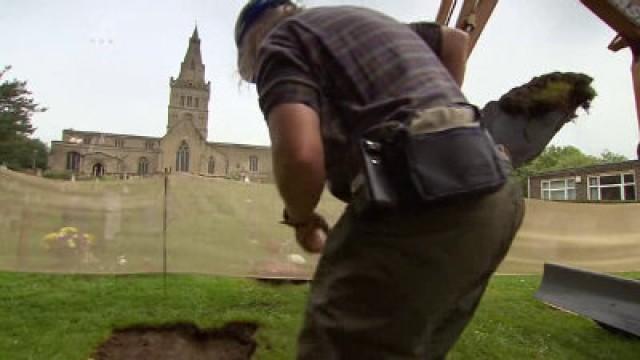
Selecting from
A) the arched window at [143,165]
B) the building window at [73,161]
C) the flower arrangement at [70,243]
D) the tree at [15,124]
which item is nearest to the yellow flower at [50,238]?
the flower arrangement at [70,243]

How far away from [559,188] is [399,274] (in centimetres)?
4135

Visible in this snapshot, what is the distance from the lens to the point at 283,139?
1292mm

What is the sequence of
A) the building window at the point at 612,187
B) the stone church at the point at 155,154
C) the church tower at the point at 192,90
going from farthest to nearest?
the church tower at the point at 192,90 < the stone church at the point at 155,154 < the building window at the point at 612,187

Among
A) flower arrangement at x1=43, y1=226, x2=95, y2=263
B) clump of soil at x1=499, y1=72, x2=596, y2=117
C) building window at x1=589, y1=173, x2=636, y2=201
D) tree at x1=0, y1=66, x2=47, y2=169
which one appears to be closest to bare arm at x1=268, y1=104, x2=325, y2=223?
clump of soil at x1=499, y1=72, x2=596, y2=117

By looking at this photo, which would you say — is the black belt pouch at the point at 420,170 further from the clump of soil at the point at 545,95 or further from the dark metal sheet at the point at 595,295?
the dark metal sheet at the point at 595,295

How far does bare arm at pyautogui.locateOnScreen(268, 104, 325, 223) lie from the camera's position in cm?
128

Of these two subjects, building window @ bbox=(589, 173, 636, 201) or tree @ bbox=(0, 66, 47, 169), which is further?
tree @ bbox=(0, 66, 47, 169)

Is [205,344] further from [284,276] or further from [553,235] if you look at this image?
[553,235]

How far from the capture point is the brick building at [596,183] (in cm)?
3316

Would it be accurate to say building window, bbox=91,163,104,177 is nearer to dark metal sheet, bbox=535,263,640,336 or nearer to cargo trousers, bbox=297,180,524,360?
dark metal sheet, bbox=535,263,640,336

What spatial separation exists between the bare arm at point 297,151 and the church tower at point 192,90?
4200 inches

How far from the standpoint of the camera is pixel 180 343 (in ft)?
15.9

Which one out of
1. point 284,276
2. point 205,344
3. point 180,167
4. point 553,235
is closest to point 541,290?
point 553,235

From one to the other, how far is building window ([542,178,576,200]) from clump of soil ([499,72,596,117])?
38.2 meters
